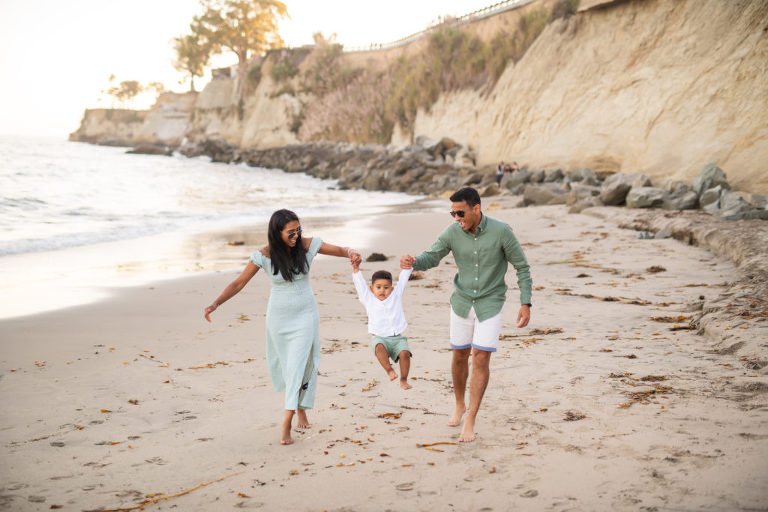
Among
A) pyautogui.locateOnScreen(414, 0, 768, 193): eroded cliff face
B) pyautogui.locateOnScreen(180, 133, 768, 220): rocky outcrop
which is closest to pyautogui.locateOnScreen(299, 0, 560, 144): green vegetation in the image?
→ pyautogui.locateOnScreen(414, 0, 768, 193): eroded cliff face

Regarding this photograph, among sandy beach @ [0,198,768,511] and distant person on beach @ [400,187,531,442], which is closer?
sandy beach @ [0,198,768,511]

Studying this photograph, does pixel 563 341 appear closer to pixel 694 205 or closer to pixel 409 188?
pixel 694 205

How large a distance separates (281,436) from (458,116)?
120ft

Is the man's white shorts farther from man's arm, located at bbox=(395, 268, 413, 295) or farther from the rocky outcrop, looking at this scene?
the rocky outcrop

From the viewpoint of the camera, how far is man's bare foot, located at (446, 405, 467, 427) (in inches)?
172

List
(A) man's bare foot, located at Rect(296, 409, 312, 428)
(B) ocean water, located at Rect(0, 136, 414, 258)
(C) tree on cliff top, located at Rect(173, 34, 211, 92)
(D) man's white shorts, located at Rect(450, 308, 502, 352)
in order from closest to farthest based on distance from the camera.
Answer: (D) man's white shorts, located at Rect(450, 308, 502, 352)
(A) man's bare foot, located at Rect(296, 409, 312, 428)
(B) ocean water, located at Rect(0, 136, 414, 258)
(C) tree on cliff top, located at Rect(173, 34, 211, 92)

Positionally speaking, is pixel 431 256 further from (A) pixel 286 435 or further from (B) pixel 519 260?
(A) pixel 286 435

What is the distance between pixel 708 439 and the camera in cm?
371

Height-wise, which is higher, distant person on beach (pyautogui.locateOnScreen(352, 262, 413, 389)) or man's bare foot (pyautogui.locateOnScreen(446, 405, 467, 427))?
distant person on beach (pyautogui.locateOnScreen(352, 262, 413, 389))

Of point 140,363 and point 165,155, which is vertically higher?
point 165,155

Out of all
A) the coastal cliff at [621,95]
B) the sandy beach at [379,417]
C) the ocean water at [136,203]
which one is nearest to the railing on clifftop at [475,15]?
the coastal cliff at [621,95]

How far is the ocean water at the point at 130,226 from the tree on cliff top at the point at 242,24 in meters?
46.9

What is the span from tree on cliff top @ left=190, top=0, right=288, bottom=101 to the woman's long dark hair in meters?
79.8

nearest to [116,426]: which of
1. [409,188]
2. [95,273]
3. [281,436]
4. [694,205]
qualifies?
[281,436]
